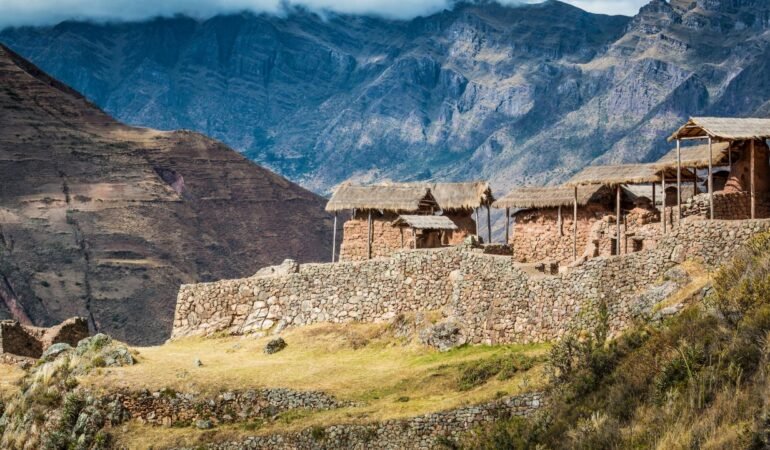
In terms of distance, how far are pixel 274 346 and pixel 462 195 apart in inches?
499

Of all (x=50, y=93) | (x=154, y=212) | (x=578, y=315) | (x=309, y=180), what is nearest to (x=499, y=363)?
(x=578, y=315)

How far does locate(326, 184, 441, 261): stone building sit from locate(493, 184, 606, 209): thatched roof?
473 centimetres

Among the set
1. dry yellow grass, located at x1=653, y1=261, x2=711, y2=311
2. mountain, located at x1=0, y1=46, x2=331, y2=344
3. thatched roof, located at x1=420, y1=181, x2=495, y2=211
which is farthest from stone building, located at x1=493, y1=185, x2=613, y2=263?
mountain, located at x1=0, y1=46, x2=331, y2=344

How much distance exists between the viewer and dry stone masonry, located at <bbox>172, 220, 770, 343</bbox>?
38.5m

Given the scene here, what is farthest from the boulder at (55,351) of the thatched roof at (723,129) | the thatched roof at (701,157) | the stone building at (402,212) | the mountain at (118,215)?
the mountain at (118,215)

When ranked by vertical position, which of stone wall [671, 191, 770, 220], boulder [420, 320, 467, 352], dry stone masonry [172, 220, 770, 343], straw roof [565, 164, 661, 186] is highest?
straw roof [565, 164, 661, 186]

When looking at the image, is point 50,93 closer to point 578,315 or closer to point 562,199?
point 562,199

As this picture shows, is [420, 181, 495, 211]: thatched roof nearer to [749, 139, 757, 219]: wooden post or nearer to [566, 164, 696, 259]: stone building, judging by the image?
[566, 164, 696, 259]: stone building

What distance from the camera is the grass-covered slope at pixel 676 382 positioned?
29.5 meters

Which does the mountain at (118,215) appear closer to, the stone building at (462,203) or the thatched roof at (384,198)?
the thatched roof at (384,198)

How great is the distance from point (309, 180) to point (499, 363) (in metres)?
160

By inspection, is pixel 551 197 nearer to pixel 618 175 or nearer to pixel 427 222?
pixel 618 175

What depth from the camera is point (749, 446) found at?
27.8 m

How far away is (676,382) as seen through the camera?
3166cm
